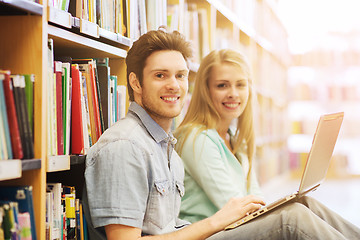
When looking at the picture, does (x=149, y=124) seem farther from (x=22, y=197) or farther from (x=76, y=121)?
(x=22, y=197)

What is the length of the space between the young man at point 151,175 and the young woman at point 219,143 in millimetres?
217

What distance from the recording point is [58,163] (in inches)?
49.3

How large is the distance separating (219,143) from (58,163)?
2.76 ft

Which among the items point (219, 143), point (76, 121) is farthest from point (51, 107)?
point (219, 143)

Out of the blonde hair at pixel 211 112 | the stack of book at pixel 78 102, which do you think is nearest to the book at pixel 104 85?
the stack of book at pixel 78 102

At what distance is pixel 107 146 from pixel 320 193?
13.8 ft

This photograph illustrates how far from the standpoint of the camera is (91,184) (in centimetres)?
127

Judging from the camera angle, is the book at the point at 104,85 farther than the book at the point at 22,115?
Yes

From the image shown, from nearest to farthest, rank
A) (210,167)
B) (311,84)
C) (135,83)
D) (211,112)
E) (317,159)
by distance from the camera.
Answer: (135,83) → (317,159) → (210,167) → (211,112) → (311,84)

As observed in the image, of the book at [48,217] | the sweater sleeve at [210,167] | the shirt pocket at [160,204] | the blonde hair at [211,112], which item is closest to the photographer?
the book at [48,217]

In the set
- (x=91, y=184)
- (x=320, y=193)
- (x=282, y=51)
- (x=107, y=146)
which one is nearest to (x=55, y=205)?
(x=91, y=184)

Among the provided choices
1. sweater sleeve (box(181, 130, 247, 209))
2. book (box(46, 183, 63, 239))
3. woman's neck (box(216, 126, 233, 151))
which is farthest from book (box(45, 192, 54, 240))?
woman's neck (box(216, 126, 233, 151))

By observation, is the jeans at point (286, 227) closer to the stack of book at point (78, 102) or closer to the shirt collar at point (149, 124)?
the shirt collar at point (149, 124)

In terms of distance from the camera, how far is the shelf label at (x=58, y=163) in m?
1.21
